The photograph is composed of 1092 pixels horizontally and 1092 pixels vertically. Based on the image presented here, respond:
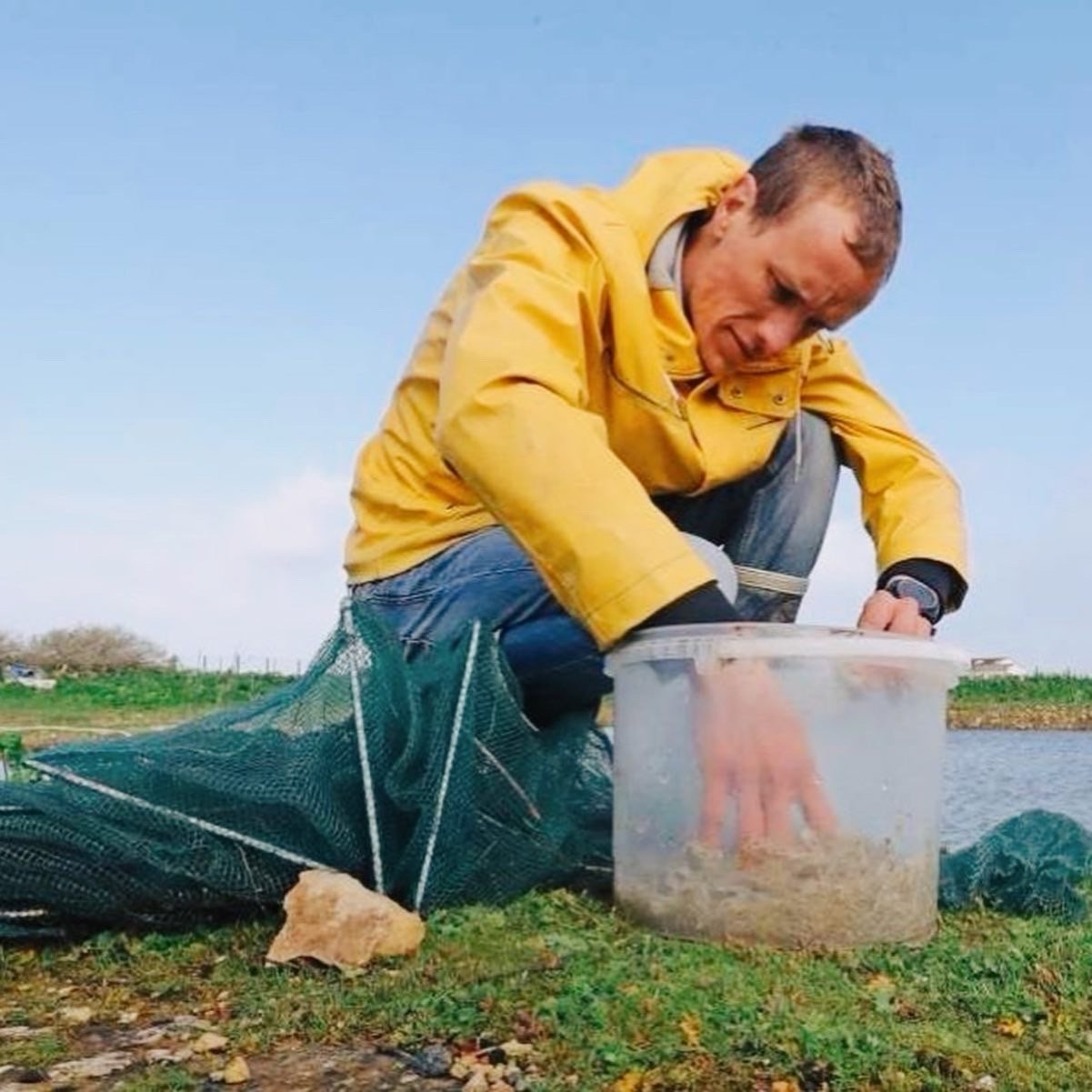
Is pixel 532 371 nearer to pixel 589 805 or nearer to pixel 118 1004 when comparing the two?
pixel 589 805

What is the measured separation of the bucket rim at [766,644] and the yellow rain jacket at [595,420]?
0.04 m

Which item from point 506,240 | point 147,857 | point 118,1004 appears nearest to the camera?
point 118,1004

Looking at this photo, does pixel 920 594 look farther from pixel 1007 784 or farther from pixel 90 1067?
pixel 1007 784

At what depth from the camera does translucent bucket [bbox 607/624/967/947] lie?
2.00 metres

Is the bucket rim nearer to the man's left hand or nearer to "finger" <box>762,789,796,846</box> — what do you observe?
"finger" <box>762,789,796,846</box>

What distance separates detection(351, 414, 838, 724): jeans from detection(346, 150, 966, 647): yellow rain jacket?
0.22ft

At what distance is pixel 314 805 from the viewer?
7.47 feet

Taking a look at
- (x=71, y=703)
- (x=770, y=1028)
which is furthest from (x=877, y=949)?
(x=71, y=703)

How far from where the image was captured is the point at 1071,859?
2.53 meters

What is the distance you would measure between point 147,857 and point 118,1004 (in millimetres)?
308

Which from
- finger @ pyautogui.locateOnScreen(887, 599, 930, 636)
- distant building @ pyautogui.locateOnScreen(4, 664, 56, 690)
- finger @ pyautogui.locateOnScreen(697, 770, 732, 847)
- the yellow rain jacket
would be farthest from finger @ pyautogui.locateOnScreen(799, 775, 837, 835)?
distant building @ pyautogui.locateOnScreen(4, 664, 56, 690)

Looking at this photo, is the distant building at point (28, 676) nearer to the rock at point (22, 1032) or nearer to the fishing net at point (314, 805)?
the fishing net at point (314, 805)

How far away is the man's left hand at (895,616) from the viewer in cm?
263

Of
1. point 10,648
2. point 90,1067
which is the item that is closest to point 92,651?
point 10,648
